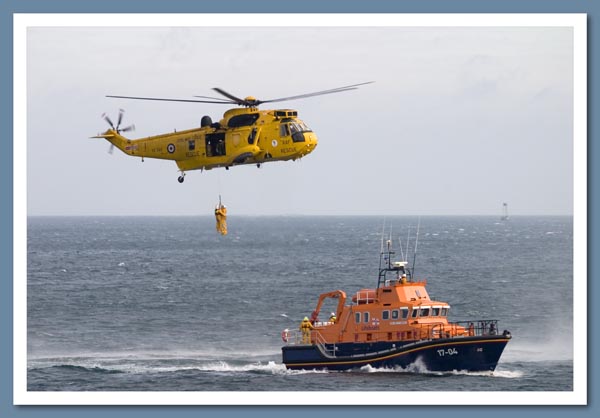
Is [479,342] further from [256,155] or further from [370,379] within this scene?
[256,155]

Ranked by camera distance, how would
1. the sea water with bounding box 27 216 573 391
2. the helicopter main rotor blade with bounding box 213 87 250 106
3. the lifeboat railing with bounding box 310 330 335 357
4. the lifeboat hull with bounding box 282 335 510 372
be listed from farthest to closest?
the lifeboat railing with bounding box 310 330 335 357, the sea water with bounding box 27 216 573 391, the lifeboat hull with bounding box 282 335 510 372, the helicopter main rotor blade with bounding box 213 87 250 106

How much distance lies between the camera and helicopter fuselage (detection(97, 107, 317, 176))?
1523 inches

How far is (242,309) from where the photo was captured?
63062mm

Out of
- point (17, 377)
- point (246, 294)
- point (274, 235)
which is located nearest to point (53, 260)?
point (246, 294)

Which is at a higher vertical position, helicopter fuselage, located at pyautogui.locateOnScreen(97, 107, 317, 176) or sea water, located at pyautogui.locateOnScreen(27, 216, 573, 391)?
helicopter fuselage, located at pyautogui.locateOnScreen(97, 107, 317, 176)

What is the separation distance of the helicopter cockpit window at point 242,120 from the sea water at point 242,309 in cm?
801

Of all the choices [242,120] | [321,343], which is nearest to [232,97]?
[242,120]

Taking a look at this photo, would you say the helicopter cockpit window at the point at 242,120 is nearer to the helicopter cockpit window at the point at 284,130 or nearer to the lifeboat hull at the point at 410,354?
the helicopter cockpit window at the point at 284,130

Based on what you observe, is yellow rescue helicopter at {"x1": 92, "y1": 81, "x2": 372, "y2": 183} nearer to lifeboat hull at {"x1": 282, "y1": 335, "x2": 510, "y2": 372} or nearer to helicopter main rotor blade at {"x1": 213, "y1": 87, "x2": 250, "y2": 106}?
helicopter main rotor blade at {"x1": 213, "y1": 87, "x2": 250, "y2": 106}

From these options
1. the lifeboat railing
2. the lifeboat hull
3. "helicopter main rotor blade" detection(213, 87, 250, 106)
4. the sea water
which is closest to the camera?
"helicopter main rotor blade" detection(213, 87, 250, 106)

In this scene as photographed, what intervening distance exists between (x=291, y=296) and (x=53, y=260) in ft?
88.2

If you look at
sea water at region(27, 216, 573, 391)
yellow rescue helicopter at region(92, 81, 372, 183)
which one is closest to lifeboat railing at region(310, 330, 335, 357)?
sea water at region(27, 216, 573, 391)

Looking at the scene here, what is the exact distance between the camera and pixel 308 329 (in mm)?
45125

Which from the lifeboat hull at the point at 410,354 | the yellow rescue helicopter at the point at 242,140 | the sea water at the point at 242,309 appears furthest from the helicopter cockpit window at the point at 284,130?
the lifeboat hull at the point at 410,354
